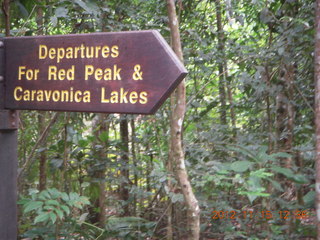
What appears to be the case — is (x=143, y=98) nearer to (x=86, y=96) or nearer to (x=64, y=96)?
(x=86, y=96)

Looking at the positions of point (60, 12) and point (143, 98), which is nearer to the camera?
point (143, 98)

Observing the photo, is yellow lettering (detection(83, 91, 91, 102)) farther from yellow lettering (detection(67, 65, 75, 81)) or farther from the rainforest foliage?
the rainforest foliage

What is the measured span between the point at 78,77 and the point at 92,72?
0.21ft

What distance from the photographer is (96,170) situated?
3.57 metres

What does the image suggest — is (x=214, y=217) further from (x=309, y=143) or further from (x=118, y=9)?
(x=118, y=9)

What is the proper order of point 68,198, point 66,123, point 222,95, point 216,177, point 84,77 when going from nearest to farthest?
point 84,77, point 68,198, point 216,177, point 66,123, point 222,95

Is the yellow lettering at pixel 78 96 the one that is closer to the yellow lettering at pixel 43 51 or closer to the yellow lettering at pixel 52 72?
the yellow lettering at pixel 52 72

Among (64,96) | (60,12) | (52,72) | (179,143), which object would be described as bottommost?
(179,143)

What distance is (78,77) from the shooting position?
1463 mm

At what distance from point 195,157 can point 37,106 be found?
197cm

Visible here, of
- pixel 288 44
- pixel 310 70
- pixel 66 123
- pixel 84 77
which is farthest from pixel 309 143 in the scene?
pixel 84 77
